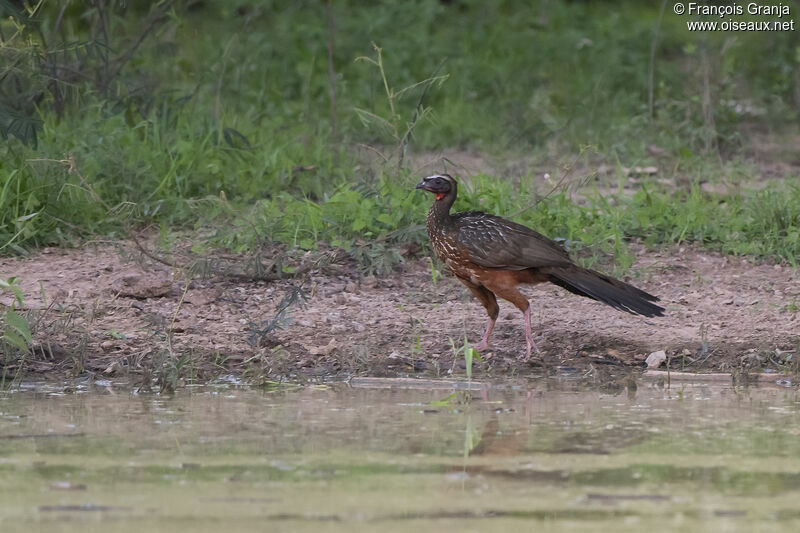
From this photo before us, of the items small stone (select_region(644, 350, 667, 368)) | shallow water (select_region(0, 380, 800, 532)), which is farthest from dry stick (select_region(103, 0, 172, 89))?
small stone (select_region(644, 350, 667, 368))

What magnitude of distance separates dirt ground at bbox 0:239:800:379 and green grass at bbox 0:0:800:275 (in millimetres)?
246

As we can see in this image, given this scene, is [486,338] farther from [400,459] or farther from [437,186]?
[400,459]

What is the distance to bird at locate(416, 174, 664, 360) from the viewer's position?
6.71 meters

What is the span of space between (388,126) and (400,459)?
403 centimetres

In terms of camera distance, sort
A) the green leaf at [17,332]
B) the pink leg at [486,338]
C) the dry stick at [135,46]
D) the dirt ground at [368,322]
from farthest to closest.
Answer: the dry stick at [135,46] < the pink leg at [486,338] < the dirt ground at [368,322] < the green leaf at [17,332]

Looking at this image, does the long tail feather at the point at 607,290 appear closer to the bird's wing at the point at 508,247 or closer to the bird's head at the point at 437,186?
the bird's wing at the point at 508,247

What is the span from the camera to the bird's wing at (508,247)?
22.0 ft

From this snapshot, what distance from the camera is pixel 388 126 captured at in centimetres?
832

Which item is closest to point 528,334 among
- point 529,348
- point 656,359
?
point 529,348

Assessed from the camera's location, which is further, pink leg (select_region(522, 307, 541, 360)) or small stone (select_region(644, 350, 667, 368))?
pink leg (select_region(522, 307, 541, 360))

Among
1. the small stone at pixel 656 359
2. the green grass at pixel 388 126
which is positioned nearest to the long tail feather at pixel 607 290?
the small stone at pixel 656 359

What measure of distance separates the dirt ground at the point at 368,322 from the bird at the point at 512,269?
0.71ft

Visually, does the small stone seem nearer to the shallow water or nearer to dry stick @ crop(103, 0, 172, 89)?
the shallow water

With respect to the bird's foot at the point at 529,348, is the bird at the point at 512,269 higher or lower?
higher
